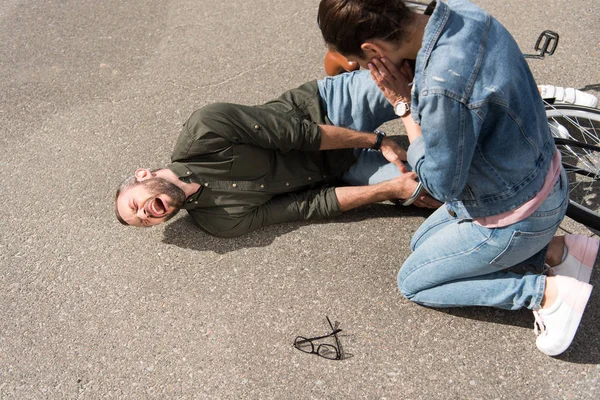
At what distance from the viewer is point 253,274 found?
3338mm

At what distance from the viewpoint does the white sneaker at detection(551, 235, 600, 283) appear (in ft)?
9.37

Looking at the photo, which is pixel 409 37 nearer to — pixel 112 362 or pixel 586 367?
pixel 586 367

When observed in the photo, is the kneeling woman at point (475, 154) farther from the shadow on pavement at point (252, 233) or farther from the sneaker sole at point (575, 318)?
the shadow on pavement at point (252, 233)

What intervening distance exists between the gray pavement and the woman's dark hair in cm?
157

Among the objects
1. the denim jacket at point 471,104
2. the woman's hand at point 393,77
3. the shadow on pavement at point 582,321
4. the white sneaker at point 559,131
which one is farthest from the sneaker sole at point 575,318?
the woman's hand at point 393,77

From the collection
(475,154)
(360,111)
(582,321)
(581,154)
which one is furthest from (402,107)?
(581,154)

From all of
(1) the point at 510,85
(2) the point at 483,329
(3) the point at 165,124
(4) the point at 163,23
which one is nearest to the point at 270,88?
(3) the point at 165,124

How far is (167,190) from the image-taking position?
3236 millimetres

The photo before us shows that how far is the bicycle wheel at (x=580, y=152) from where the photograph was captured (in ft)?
11.2

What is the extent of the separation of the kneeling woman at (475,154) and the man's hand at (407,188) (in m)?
0.45

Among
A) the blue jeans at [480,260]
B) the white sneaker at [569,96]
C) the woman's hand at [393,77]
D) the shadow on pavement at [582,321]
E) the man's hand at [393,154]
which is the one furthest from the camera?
the white sneaker at [569,96]

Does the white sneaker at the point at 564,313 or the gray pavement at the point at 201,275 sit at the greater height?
the white sneaker at the point at 564,313

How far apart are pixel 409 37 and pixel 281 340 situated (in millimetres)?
1696

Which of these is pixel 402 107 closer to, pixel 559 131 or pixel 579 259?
pixel 579 259
